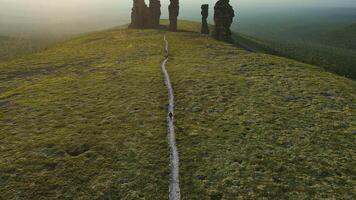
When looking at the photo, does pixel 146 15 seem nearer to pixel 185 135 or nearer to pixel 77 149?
pixel 185 135

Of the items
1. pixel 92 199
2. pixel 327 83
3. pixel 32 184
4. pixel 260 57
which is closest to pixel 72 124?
pixel 32 184

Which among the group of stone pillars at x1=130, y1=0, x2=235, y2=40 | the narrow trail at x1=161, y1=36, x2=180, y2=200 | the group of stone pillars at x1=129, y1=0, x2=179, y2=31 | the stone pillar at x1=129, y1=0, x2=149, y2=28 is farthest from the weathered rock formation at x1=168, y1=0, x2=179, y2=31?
the narrow trail at x1=161, y1=36, x2=180, y2=200

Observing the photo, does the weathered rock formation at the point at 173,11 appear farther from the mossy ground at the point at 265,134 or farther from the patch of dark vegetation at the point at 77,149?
the patch of dark vegetation at the point at 77,149

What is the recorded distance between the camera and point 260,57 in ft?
210

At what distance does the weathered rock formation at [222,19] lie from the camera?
87.8m

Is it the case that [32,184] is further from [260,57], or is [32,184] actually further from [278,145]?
[260,57]

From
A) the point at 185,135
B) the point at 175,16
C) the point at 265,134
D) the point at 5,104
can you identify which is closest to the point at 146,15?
the point at 175,16

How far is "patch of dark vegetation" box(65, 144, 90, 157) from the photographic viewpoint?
26516mm

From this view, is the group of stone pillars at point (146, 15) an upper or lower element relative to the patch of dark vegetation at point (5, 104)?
upper

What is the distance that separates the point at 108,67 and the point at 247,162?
37.7 meters

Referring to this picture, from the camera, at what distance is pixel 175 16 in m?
113

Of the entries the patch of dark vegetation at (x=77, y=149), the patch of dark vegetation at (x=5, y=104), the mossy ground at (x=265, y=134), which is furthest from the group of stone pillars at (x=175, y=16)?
the patch of dark vegetation at (x=77, y=149)

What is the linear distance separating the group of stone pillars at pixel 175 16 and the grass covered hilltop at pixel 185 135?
39.5 m

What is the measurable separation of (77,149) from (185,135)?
8.66m
